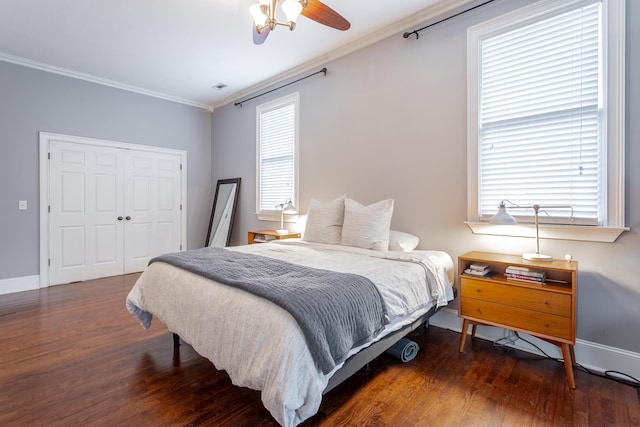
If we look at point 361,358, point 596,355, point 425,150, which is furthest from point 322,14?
point 596,355

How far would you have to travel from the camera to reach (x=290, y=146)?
4.29 metres

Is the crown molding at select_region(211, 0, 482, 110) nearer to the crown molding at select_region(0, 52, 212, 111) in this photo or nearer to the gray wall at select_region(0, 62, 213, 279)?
the crown molding at select_region(0, 52, 212, 111)

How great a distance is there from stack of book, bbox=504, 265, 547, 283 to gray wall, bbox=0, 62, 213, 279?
5139 millimetres

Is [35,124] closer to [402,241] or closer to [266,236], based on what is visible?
[266,236]

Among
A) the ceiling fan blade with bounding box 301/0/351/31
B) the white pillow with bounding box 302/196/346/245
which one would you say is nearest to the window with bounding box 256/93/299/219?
the white pillow with bounding box 302/196/346/245

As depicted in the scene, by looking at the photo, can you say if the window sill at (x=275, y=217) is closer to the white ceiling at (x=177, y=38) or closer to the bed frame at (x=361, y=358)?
the white ceiling at (x=177, y=38)

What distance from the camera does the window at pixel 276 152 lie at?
4242 mm

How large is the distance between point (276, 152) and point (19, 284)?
12.0 ft

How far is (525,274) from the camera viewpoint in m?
2.08

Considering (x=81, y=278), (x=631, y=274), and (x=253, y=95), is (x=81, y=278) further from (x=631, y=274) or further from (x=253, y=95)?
(x=631, y=274)

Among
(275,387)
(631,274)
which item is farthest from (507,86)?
(275,387)

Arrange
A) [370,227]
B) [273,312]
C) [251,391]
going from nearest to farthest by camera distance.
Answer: [273,312]
[251,391]
[370,227]

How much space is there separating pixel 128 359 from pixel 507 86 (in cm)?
353

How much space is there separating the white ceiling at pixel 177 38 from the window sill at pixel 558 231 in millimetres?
1946
